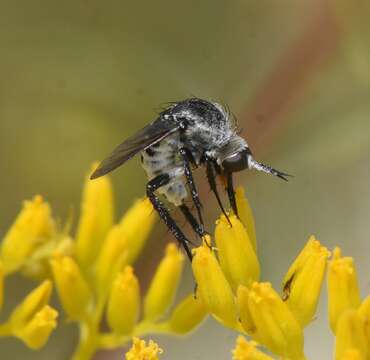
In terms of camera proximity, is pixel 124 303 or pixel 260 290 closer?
pixel 260 290

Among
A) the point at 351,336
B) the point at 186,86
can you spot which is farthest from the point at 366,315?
the point at 186,86

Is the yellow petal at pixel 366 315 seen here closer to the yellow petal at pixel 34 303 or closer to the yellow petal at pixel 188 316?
the yellow petal at pixel 188 316

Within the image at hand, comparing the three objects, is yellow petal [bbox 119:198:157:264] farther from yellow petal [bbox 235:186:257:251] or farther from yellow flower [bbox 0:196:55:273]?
yellow petal [bbox 235:186:257:251]

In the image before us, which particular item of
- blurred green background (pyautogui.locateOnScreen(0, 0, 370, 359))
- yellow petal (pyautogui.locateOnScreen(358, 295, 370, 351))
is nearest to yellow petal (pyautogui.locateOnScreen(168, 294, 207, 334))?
yellow petal (pyautogui.locateOnScreen(358, 295, 370, 351))

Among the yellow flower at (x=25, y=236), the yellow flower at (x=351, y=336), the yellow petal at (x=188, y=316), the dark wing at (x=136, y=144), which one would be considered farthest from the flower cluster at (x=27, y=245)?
the yellow flower at (x=351, y=336)

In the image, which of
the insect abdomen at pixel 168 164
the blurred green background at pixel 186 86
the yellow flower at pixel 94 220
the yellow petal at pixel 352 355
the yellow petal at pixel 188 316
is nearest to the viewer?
the yellow petal at pixel 352 355

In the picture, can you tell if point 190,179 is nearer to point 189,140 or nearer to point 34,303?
point 189,140
